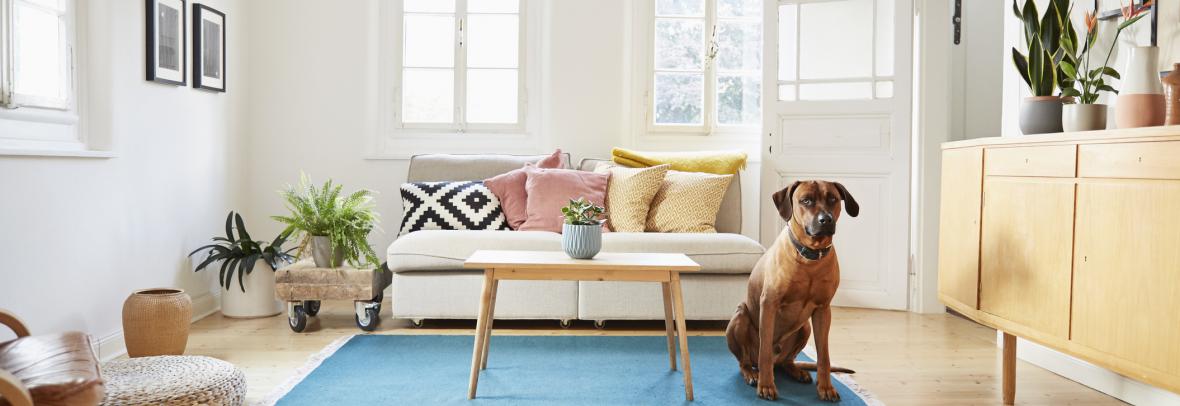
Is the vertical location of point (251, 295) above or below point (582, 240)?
below

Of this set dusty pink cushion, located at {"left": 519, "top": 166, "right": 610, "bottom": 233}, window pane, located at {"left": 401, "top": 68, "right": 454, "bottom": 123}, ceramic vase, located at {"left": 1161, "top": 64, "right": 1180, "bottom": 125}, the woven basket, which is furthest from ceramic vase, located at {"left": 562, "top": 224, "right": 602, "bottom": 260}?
window pane, located at {"left": 401, "top": 68, "right": 454, "bottom": 123}

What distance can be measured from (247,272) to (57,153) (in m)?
1.17

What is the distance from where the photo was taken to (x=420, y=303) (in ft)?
12.2

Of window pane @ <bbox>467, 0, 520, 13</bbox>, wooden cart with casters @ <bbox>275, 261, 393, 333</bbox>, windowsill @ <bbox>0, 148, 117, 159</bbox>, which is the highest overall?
window pane @ <bbox>467, 0, 520, 13</bbox>

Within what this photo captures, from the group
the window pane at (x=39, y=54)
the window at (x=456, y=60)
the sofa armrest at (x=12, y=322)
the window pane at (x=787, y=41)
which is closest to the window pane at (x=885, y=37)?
the window pane at (x=787, y=41)

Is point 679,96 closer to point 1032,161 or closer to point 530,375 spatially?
point 530,375

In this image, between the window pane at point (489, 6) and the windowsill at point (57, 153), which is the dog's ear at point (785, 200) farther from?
the window pane at point (489, 6)

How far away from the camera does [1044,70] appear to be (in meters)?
2.74

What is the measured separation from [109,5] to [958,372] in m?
3.63

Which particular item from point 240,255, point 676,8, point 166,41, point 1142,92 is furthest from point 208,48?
point 1142,92

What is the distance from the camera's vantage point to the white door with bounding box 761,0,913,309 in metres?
4.35

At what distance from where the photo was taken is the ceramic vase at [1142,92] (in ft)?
7.58

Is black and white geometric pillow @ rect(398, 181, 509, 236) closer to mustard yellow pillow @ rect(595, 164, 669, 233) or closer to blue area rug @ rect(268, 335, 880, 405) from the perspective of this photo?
mustard yellow pillow @ rect(595, 164, 669, 233)

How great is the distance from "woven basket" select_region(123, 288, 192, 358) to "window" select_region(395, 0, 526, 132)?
205 centimetres
